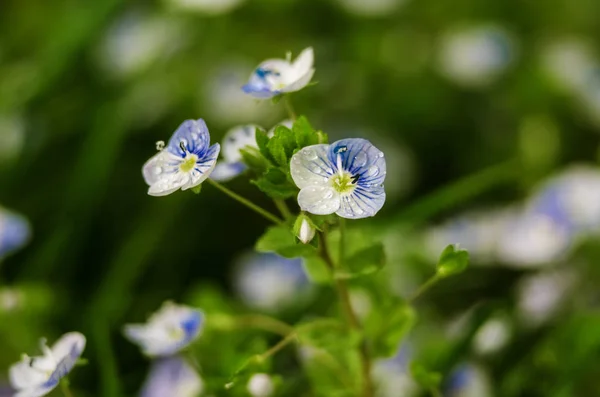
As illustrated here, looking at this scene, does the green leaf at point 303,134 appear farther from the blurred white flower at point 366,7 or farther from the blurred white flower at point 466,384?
the blurred white flower at point 366,7

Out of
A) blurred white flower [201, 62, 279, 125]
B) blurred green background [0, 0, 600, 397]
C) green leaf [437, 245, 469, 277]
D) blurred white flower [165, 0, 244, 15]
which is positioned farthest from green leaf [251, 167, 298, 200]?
blurred white flower [165, 0, 244, 15]

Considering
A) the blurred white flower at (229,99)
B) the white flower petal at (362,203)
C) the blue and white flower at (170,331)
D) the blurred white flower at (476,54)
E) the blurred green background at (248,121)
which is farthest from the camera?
the blurred white flower at (476,54)

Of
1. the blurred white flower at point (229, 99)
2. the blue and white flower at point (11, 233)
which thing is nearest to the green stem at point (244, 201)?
the blue and white flower at point (11, 233)

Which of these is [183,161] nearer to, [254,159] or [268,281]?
[254,159]

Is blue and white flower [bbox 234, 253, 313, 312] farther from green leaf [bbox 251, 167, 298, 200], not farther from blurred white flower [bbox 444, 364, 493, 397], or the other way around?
green leaf [bbox 251, 167, 298, 200]

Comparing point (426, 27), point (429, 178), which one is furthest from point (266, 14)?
point (429, 178)

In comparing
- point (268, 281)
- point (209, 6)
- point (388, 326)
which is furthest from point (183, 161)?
point (209, 6)
